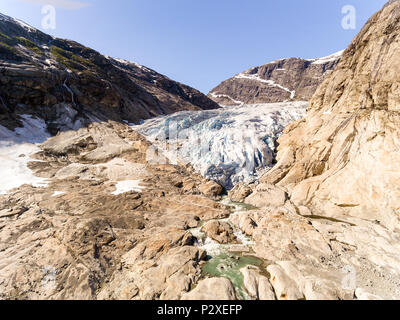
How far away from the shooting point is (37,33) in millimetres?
61125

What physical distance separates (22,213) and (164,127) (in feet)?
84.3

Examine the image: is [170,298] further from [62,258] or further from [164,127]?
[164,127]

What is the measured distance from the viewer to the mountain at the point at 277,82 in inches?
4631

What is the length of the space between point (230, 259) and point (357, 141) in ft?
53.4

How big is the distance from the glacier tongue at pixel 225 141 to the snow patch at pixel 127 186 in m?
7.87

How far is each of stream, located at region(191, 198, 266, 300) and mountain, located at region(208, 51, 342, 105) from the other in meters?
115

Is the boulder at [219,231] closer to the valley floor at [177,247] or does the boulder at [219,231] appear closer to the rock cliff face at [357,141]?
the valley floor at [177,247]

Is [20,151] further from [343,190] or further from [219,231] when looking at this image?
[343,190]

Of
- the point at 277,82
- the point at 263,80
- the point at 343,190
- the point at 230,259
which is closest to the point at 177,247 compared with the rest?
the point at 230,259

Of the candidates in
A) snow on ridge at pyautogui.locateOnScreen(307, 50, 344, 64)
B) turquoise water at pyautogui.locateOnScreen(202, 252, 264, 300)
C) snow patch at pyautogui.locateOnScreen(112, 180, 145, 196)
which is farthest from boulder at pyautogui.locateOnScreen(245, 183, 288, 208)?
snow on ridge at pyautogui.locateOnScreen(307, 50, 344, 64)

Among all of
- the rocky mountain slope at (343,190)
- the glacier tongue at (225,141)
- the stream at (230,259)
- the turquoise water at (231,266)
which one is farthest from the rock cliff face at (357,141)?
the turquoise water at (231,266)

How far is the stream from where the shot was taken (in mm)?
10305

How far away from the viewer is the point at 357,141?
18.3 m
